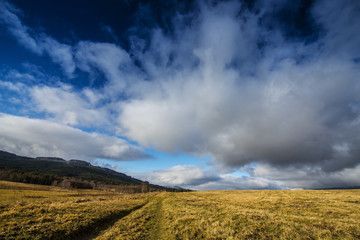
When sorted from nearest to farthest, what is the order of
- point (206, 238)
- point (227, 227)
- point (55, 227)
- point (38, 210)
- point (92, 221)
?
point (206, 238) → point (55, 227) → point (227, 227) → point (92, 221) → point (38, 210)

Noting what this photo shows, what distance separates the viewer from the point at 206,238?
13922 mm

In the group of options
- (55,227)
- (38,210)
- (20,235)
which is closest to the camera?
(20,235)

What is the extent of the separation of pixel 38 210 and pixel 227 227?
926 inches

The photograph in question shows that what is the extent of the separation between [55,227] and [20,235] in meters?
2.56

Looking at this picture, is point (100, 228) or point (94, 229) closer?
point (94, 229)

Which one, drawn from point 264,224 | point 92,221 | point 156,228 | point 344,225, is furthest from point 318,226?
point 92,221

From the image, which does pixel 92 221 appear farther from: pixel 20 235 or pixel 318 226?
pixel 318 226

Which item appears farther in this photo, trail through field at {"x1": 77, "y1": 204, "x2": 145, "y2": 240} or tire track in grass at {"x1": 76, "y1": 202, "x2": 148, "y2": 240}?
trail through field at {"x1": 77, "y1": 204, "x2": 145, "y2": 240}

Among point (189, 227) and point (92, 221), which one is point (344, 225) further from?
point (92, 221)

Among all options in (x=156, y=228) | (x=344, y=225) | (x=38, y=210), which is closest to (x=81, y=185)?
(x=38, y=210)

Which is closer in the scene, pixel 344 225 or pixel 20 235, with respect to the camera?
pixel 20 235

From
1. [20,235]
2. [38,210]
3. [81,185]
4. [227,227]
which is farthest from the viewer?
[81,185]

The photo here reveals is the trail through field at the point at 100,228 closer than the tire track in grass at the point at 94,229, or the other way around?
the tire track in grass at the point at 94,229

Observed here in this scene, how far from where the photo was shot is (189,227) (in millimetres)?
16719
